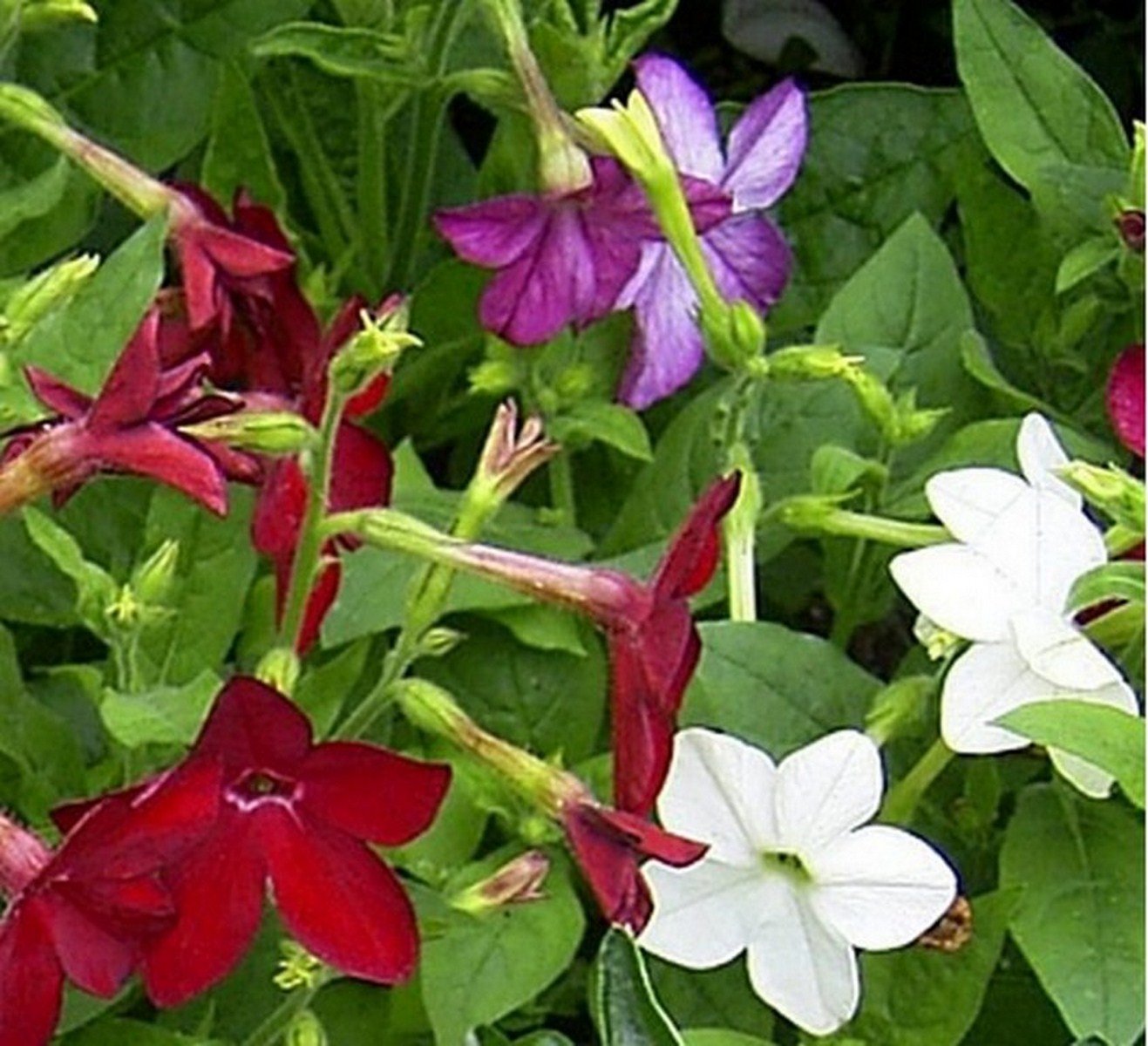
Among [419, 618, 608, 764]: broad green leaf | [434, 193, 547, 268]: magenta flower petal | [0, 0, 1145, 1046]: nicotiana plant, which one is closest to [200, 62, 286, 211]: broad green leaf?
[0, 0, 1145, 1046]: nicotiana plant

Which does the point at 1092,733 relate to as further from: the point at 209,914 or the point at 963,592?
the point at 209,914

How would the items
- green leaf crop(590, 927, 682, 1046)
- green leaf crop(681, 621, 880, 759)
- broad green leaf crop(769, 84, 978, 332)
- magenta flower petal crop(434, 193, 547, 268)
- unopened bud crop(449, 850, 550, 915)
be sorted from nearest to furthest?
green leaf crop(590, 927, 682, 1046) < unopened bud crop(449, 850, 550, 915) < green leaf crop(681, 621, 880, 759) < magenta flower petal crop(434, 193, 547, 268) < broad green leaf crop(769, 84, 978, 332)

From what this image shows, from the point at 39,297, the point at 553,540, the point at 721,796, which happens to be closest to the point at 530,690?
the point at 553,540

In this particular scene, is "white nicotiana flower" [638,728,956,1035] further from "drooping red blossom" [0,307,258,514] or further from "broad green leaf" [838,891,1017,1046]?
"drooping red blossom" [0,307,258,514]

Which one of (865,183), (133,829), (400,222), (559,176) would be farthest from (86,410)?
(865,183)

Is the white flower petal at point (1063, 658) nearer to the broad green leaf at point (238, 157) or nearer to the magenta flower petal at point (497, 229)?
the magenta flower petal at point (497, 229)
